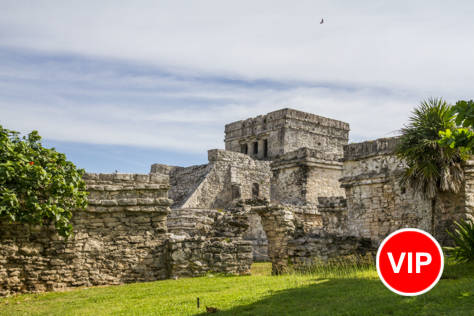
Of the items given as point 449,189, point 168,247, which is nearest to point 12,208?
point 168,247

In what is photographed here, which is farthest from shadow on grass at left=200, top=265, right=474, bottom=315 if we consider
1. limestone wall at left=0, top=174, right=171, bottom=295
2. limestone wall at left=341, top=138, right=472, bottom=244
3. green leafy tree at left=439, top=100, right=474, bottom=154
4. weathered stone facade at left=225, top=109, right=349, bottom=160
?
weathered stone facade at left=225, top=109, right=349, bottom=160

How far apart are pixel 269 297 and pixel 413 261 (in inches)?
178

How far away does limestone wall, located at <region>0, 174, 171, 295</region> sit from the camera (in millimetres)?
10156

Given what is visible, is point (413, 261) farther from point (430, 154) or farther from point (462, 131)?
point (430, 154)

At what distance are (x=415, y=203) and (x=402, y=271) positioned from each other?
11.0m

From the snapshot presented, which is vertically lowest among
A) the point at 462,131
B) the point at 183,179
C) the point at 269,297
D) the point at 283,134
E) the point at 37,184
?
the point at 269,297

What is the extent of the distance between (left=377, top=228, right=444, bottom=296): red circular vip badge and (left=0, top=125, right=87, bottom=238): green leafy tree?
7.45 metres

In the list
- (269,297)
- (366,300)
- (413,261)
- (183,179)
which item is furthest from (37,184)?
(183,179)

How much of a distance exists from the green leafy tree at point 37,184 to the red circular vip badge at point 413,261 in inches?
293

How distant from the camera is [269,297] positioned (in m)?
7.96

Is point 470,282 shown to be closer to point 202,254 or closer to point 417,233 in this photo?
point 417,233

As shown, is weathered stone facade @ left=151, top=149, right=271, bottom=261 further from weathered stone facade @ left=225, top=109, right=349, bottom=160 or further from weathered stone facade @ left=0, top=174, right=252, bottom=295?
weathered stone facade @ left=0, top=174, right=252, bottom=295

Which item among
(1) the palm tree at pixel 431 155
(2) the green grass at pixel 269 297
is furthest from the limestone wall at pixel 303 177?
(2) the green grass at pixel 269 297

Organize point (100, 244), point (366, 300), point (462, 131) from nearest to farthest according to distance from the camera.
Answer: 1. point (366, 300)
2. point (462, 131)
3. point (100, 244)
